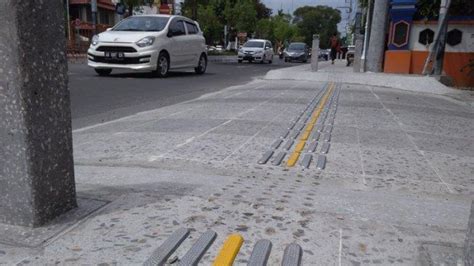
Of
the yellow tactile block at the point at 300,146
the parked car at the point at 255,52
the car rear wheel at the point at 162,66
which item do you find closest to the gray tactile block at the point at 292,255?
the yellow tactile block at the point at 300,146

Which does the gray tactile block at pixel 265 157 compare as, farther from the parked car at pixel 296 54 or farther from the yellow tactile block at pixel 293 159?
the parked car at pixel 296 54

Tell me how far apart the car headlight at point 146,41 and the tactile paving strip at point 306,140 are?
646 cm

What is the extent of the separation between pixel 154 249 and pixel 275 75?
1287 cm

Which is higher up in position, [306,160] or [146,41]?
[146,41]

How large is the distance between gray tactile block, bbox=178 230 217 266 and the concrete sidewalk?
1.5 inches

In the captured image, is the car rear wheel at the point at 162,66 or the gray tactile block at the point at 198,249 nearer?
the gray tactile block at the point at 198,249

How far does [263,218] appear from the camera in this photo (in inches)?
108

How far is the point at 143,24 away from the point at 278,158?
1044cm

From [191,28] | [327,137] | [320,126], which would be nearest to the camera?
[327,137]

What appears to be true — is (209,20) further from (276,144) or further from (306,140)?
(276,144)

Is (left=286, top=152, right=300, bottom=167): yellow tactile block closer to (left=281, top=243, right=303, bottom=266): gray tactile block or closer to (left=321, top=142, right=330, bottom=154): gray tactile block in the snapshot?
(left=321, top=142, right=330, bottom=154): gray tactile block

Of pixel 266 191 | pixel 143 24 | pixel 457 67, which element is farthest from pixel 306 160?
pixel 457 67

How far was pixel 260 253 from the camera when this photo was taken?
2.32 m

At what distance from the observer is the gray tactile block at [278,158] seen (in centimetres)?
419
